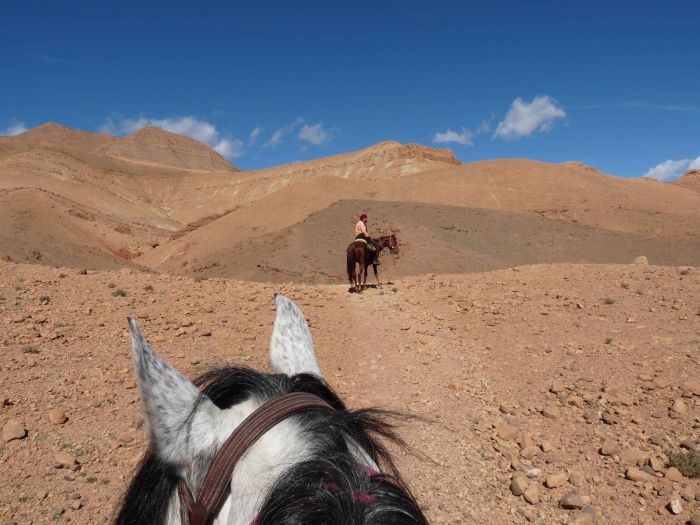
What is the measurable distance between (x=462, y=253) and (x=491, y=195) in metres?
16.5

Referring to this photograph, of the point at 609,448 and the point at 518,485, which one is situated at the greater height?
the point at 609,448

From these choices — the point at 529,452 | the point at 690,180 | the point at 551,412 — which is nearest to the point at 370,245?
the point at 551,412

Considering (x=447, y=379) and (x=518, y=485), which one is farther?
(x=447, y=379)

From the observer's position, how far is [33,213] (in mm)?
19766

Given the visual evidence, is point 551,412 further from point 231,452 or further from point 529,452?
point 231,452

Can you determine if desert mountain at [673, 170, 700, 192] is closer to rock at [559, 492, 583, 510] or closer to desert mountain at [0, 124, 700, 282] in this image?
desert mountain at [0, 124, 700, 282]

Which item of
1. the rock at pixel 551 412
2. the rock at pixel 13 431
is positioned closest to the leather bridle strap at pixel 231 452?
the rock at pixel 13 431

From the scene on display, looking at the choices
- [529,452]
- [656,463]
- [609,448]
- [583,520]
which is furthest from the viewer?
[529,452]

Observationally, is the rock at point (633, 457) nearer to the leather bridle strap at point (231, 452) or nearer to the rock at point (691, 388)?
the rock at point (691, 388)

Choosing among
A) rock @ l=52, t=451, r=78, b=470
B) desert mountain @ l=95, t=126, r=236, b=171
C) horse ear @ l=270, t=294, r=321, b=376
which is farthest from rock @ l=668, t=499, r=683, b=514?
desert mountain @ l=95, t=126, r=236, b=171

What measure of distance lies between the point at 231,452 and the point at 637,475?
4.12 meters

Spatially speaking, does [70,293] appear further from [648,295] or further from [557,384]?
[648,295]

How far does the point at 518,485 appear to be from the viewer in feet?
12.5

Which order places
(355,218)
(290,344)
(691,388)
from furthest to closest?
1. (355,218)
2. (691,388)
3. (290,344)
